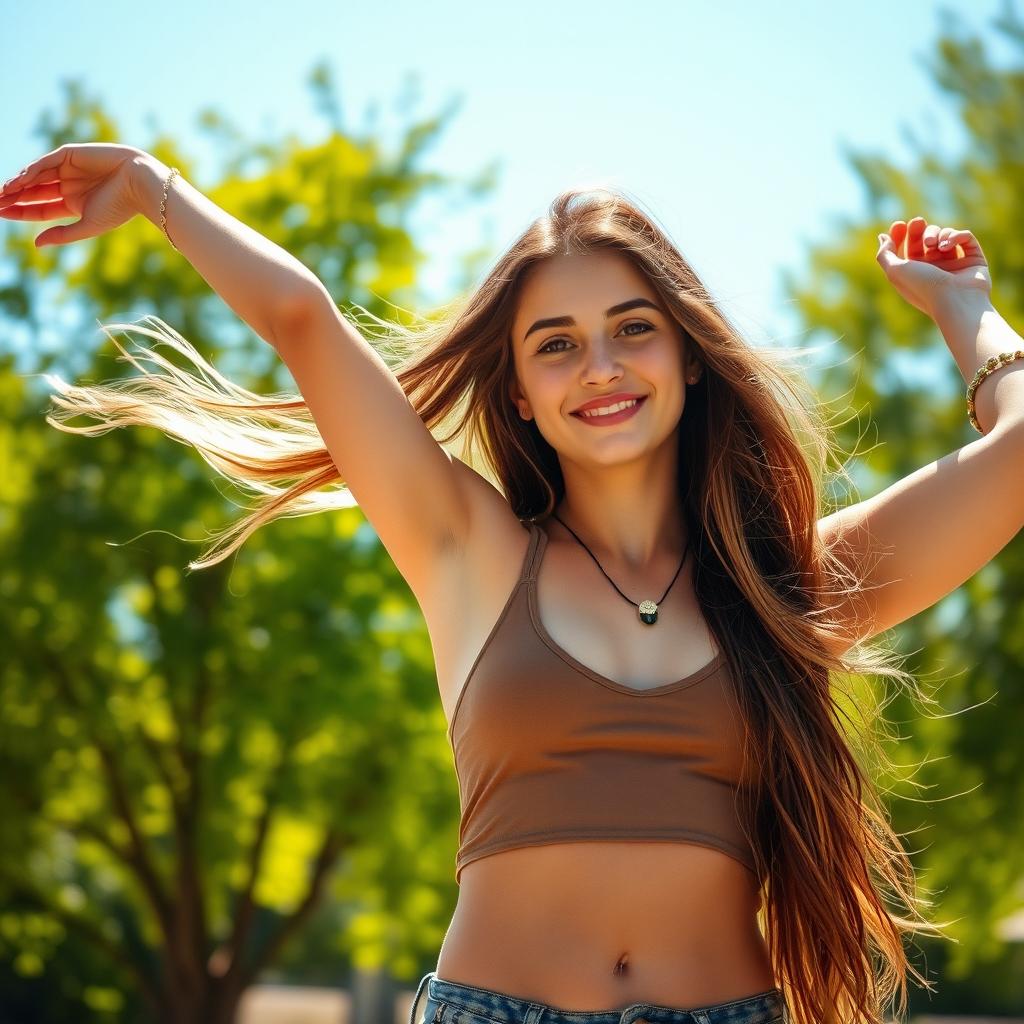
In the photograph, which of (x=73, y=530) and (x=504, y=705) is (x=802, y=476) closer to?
(x=504, y=705)

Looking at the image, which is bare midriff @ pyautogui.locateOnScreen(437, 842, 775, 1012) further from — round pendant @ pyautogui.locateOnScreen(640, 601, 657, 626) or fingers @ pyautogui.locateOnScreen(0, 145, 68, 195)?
fingers @ pyautogui.locateOnScreen(0, 145, 68, 195)

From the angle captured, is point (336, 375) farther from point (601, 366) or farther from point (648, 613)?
point (648, 613)

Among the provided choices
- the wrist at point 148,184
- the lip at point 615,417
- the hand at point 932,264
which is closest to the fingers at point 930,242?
the hand at point 932,264

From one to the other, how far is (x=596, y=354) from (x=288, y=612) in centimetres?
953

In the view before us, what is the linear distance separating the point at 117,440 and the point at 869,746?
10.4 m

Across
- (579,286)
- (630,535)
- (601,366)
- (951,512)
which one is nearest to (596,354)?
(601,366)

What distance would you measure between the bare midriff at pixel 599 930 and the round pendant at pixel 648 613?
1.39 ft

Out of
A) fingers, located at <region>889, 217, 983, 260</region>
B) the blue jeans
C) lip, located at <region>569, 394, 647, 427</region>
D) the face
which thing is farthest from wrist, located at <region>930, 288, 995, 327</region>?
the blue jeans

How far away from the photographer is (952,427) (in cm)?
1253

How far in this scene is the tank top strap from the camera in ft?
8.63

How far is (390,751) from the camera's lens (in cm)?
1277

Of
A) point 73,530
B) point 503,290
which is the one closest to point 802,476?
point 503,290

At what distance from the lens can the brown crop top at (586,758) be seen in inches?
93.2

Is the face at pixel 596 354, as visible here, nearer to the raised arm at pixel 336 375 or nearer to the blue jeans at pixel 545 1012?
the raised arm at pixel 336 375
